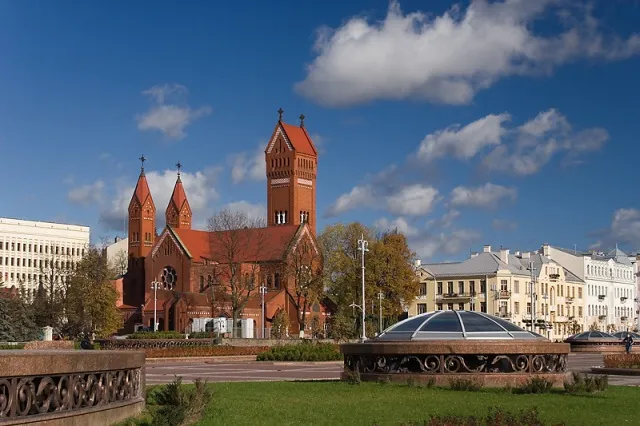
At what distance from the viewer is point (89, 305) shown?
73.8 m

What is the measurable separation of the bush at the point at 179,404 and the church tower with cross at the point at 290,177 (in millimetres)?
93486

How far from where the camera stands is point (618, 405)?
637 inches

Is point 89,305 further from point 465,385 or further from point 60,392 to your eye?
point 60,392

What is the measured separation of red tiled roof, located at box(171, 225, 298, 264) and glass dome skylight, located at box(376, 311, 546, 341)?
75595 mm

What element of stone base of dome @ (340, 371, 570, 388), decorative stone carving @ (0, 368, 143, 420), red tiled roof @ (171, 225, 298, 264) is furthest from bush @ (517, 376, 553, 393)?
red tiled roof @ (171, 225, 298, 264)

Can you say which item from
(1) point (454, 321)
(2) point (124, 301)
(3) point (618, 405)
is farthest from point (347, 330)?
(3) point (618, 405)

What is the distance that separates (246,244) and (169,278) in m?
11.2

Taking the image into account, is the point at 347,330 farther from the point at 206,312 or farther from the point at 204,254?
the point at 204,254

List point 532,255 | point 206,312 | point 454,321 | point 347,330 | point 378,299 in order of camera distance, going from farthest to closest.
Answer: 1. point 532,255
2. point 206,312
3. point 378,299
4. point 347,330
5. point 454,321

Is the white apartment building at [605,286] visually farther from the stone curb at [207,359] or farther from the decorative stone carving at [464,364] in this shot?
the decorative stone carving at [464,364]

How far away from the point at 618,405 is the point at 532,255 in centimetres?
8803

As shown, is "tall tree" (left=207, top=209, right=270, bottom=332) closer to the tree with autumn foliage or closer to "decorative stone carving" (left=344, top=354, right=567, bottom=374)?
the tree with autumn foliage

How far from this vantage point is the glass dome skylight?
2047 cm

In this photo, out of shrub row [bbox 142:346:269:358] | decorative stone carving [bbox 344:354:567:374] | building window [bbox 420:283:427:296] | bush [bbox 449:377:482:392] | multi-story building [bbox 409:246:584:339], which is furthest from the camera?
building window [bbox 420:283:427:296]
